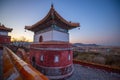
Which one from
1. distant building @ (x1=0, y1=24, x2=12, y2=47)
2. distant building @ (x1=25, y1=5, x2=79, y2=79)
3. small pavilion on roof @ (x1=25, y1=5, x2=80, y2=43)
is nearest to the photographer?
small pavilion on roof @ (x1=25, y1=5, x2=80, y2=43)

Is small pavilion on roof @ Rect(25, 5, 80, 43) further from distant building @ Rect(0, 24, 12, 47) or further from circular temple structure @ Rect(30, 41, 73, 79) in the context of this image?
distant building @ Rect(0, 24, 12, 47)

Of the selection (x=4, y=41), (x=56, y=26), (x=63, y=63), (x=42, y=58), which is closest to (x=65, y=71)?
(x=63, y=63)

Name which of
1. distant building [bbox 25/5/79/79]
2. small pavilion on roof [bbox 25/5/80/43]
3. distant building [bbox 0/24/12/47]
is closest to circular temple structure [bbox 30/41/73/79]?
distant building [bbox 25/5/79/79]

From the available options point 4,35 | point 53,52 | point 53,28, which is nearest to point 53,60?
point 53,52

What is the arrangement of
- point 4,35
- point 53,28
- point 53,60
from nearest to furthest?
1. point 53,60
2. point 53,28
3. point 4,35

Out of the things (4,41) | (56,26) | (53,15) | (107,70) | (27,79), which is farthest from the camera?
(4,41)

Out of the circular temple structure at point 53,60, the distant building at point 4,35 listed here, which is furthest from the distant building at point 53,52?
the distant building at point 4,35

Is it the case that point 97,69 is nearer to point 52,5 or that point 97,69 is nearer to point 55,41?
point 55,41

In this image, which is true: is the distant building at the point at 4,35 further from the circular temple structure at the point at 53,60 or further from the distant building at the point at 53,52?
the circular temple structure at the point at 53,60

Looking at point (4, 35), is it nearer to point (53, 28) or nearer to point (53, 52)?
point (53, 28)

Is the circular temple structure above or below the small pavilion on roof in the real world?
below

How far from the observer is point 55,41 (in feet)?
29.1

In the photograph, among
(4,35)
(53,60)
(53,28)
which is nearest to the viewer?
(53,60)

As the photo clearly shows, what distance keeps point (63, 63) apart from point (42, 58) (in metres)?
2.30
